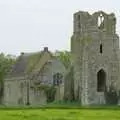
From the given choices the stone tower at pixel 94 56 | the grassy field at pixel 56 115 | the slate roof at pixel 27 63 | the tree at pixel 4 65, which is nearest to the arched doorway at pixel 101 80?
the stone tower at pixel 94 56

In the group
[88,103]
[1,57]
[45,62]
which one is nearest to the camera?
[88,103]

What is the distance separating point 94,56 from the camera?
83.1 metres

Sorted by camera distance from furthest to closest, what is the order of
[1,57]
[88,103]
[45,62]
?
[1,57], [45,62], [88,103]

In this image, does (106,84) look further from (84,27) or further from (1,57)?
(1,57)

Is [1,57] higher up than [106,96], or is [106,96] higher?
[1,57]

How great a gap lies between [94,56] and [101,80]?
4722mm

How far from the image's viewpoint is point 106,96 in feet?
273

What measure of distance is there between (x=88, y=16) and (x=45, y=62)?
18.2 metres

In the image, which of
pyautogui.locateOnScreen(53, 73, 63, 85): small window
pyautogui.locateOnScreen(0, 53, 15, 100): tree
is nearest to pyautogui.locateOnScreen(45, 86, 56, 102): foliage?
pyautogui.locateOnScreen(53, 73, 63, 85): small window

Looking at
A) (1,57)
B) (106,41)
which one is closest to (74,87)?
(106,41)

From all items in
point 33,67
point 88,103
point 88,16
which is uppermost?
point 88,16

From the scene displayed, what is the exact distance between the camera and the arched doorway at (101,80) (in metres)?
84.8

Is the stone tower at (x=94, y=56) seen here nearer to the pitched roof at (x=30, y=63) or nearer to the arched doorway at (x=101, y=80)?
the arched doorway at (x=101, y=80)

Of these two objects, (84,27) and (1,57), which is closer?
(84,27)
